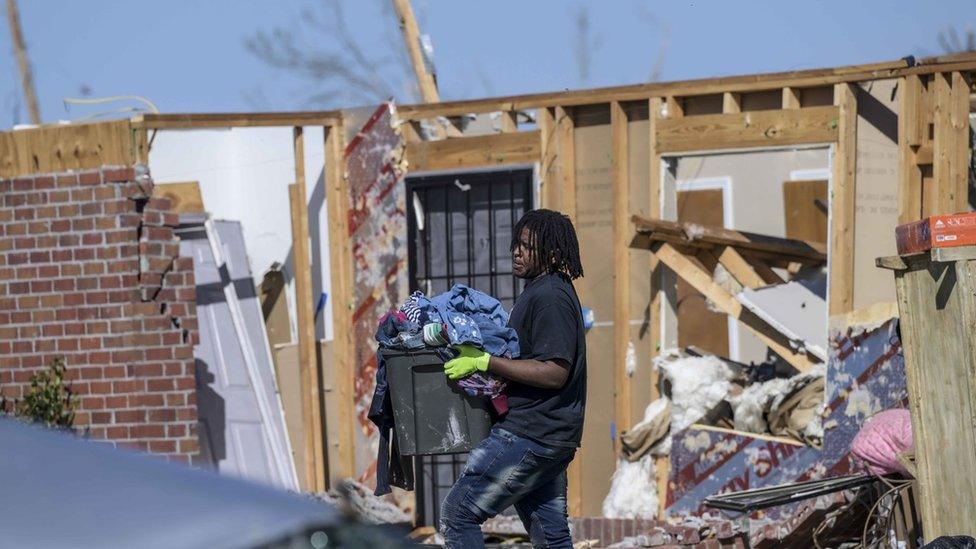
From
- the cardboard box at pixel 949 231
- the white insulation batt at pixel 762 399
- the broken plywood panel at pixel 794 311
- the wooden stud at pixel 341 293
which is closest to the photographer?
the cardboard box at pixel 949 231

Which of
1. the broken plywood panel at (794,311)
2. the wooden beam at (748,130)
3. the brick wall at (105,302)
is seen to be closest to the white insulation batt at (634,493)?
the broken plywood panel at (794,311)

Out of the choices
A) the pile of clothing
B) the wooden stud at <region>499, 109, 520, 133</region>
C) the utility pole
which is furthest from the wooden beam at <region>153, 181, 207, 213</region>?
the utility pole

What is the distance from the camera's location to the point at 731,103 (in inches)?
338

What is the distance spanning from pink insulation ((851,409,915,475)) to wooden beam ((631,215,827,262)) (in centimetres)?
228

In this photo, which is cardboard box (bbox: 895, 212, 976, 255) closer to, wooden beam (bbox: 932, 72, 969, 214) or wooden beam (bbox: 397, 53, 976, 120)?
wooden beam (bbox: 932, 72, 969, 214)

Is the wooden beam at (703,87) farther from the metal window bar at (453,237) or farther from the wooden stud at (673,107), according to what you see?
the metal window bar at (453,237)

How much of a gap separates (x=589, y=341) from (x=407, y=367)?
163 inches

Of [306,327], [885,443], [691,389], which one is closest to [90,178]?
[306,327]

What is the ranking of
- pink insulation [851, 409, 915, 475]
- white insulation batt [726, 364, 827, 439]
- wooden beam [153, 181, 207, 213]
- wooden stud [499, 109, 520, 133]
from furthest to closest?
wooden beam [153, 181, 207, 213], wooden stud [499, 109, 520, 133], white insulation batt [726, 364, 827, 439], pink insulation [851, 409, 915, 475]

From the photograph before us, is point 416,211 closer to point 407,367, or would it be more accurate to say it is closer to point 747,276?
point 747,276

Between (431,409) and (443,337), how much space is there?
0.32 metres

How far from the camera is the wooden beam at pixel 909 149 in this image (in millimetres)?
8078

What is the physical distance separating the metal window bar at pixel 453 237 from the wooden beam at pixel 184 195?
2046 mm

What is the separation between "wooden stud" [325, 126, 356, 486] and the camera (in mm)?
9852
